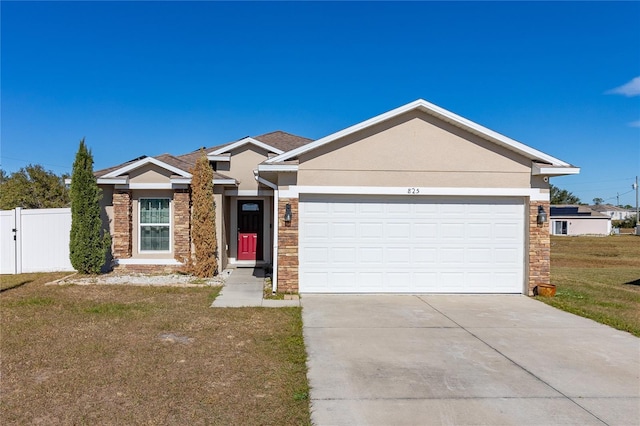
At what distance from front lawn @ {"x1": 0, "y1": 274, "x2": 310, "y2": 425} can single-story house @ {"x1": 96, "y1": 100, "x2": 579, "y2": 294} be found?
2.16 metres

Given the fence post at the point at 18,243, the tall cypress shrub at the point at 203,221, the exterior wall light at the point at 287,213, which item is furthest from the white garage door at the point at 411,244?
the fence post at the point at 18,243

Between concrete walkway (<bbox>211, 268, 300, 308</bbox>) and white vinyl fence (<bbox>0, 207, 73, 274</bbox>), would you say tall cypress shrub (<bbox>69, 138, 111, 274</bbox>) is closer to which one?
white vinyl fence (<bbox>0, 207, 73, 274</bbox>)

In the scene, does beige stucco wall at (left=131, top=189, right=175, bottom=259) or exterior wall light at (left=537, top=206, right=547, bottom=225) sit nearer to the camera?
exterior wall light at (left=537, top=206, right=547, bottom=225)

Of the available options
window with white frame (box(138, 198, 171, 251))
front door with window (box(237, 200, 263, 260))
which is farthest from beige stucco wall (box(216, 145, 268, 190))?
window with white frame (box(138, 198, 171, 251))

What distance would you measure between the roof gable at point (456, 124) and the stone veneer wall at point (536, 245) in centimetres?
94

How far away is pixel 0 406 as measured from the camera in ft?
14.2

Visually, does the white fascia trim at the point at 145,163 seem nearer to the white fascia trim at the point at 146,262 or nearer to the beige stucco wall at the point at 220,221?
the beige stucco wall at the point at 220,221

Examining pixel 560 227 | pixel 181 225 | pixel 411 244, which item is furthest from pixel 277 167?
pixel 560 227

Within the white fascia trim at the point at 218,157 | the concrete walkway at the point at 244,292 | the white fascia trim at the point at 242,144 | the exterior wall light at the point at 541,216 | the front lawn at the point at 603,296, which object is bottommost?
the front lawn at the point at 603,296

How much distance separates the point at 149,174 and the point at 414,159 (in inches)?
297

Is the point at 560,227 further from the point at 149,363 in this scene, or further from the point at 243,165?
the point at 149,363

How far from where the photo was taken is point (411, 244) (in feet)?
34.4

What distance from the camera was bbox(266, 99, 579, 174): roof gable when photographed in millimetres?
10031

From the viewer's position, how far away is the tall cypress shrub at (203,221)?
12336mm
